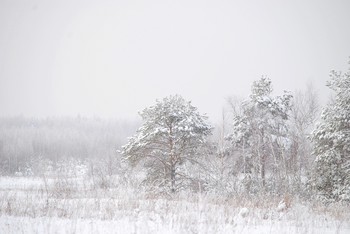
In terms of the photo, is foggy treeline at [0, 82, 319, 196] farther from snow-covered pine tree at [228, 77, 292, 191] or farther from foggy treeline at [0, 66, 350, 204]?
snow-covered pine tree at [228, 77, 292, 191]

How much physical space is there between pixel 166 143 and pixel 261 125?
299 inches

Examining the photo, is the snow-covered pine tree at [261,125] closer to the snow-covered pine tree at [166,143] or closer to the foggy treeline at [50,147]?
the snow-covered pine tree at [166,143]

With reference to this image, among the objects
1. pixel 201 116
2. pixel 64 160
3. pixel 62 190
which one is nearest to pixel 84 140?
pixel 64 160

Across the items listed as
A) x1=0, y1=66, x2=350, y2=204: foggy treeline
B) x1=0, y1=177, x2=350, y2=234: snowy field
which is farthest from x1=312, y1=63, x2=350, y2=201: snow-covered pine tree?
x1=0, y1=177, x2=350, y2=234: snowy field

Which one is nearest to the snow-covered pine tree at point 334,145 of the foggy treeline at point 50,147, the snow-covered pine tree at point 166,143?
the snow-covered pine tree at point 166,143

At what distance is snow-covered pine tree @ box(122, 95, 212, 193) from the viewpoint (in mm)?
18125

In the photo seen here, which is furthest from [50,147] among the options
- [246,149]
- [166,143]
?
[166,143]

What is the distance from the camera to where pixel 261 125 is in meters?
21.3

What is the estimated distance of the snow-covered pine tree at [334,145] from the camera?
41.9ft

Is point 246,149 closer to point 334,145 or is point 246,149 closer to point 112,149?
point 334,145

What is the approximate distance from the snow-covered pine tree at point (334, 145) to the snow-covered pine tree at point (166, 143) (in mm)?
7165

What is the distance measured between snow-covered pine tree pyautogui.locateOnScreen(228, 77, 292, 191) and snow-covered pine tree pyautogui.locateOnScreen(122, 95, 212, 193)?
464 centimetres

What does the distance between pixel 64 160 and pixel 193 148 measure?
81852mm

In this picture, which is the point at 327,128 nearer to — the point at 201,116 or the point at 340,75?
the point at 340,75
